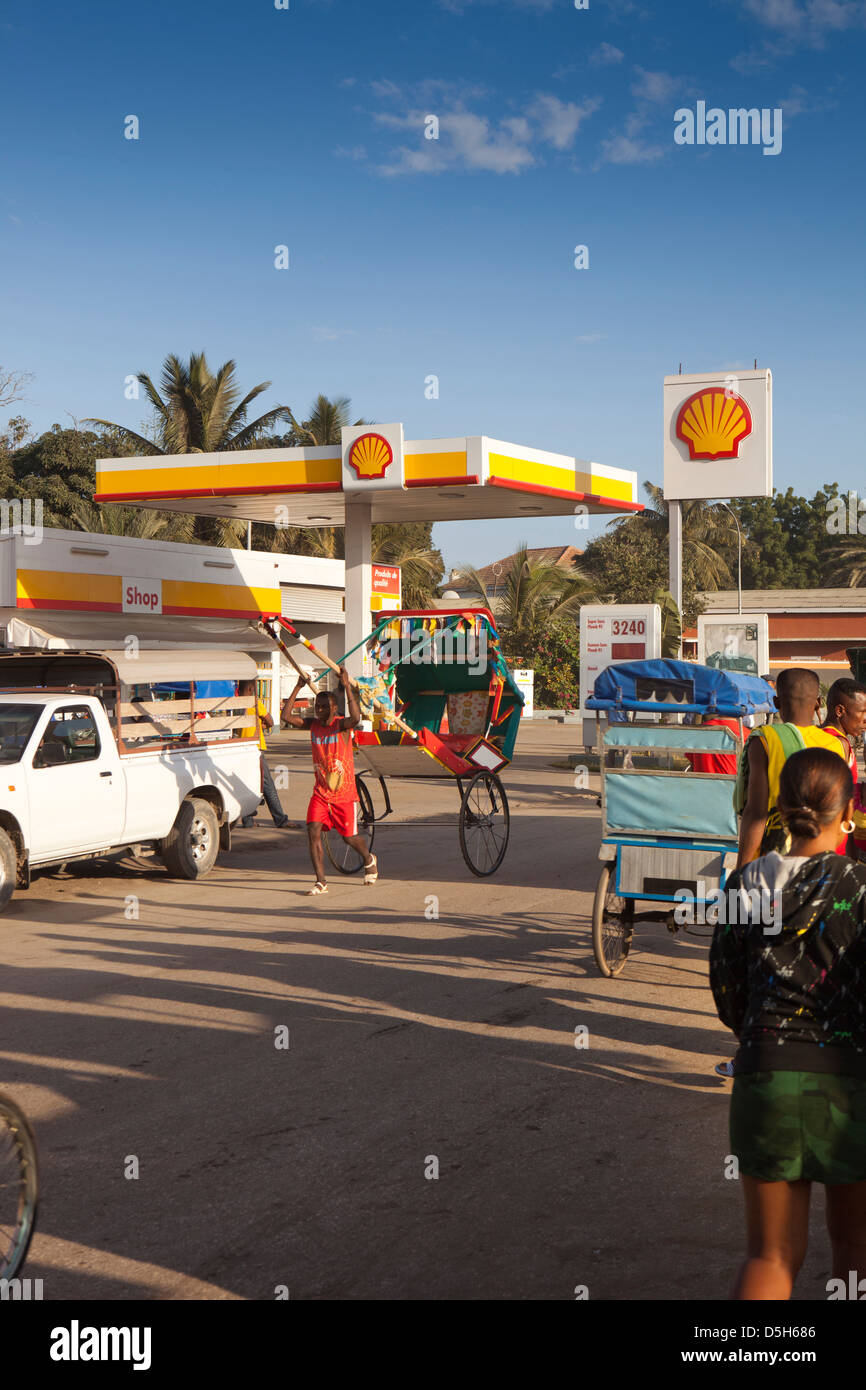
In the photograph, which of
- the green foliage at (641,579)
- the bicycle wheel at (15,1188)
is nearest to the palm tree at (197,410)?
the green foliage at (641,579)

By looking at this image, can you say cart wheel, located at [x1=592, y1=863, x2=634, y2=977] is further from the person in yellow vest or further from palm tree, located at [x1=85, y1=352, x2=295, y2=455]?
palm tree, located at [x1=85, y1=352, x2=295, y2=455]

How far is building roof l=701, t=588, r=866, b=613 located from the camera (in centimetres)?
5247

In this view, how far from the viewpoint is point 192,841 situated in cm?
1317

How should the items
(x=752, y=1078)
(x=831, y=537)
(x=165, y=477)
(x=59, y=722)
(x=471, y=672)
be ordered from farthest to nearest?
(x=831, y=537) → (x=165, y=477) → (x=471, y=672) → (x=59, y=722) → (x=752, y=1078)

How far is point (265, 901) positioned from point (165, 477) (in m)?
17.4

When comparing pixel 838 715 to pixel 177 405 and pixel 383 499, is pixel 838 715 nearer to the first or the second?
pixel 383 499

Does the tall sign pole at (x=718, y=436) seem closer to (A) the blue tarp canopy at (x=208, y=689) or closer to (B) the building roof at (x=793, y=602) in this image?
(A) the blue tarp canopy at (x=208, y=689)

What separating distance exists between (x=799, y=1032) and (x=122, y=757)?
9691mm

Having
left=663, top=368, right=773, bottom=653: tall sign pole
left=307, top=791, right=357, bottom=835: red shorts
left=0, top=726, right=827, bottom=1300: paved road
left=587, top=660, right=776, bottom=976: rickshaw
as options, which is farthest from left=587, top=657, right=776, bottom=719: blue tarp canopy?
left=663, top=368, right=773, bottom=653: tall sign pole

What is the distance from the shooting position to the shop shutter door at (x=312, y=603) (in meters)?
41.0

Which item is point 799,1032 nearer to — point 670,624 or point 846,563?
point 670,624

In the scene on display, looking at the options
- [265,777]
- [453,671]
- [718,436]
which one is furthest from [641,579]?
[453,671]

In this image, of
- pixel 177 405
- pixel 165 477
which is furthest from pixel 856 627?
pixel 165 477

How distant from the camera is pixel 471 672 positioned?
15.0 metres
